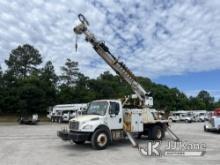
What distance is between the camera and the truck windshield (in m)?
17.3

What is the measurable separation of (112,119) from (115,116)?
28cm

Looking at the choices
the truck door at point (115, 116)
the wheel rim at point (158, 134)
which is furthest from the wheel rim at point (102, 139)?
the wheel rim at point (158, 134)

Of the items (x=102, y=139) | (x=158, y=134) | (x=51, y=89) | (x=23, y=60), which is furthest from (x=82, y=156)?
(x=23, y=60)

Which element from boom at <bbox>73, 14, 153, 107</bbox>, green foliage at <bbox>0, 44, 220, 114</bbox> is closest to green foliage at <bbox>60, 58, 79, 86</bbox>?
green foliage at <bbox>0, 44, 220, 114</bbox>

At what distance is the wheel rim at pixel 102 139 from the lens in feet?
53.3

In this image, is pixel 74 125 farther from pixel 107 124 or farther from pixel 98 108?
pixel 98 108

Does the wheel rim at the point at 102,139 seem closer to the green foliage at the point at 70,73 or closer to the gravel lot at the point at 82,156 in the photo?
the gravel lot at the point at 82,156

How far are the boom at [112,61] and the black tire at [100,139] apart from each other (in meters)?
4.82

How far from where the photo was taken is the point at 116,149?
16.2 metres

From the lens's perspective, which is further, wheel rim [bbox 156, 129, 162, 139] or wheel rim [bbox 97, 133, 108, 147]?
wheel rim [bbox 156, 129, 162, 139]

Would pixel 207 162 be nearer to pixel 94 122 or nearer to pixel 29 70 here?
pixel 94 122

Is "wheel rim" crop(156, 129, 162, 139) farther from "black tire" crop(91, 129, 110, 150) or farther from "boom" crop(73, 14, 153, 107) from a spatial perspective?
"black tire" crop(91, 129, 110, 150)

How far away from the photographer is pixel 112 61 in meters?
20.7

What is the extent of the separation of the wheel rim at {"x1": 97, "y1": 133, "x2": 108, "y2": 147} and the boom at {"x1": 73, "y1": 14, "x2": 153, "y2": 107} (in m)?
4.91
